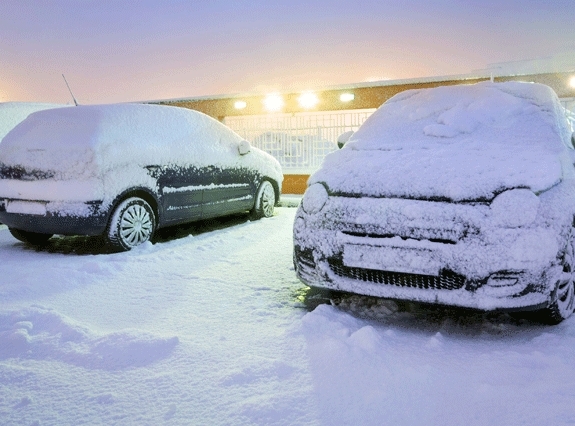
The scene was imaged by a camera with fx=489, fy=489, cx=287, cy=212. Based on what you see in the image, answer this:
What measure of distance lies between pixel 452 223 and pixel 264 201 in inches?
194

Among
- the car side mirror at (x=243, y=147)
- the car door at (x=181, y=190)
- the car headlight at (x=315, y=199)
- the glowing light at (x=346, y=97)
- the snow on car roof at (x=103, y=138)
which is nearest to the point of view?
the car headlight at (x=315, y=199)

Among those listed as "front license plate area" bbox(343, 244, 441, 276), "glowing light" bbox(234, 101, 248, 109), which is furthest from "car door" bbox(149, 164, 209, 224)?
"glowing light" bbox(234, 101, 248, 109)

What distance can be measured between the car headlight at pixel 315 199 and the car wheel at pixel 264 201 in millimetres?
4070

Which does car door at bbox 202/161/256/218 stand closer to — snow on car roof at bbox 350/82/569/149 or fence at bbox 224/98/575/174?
snow on car roof at bbox 350/82/569/149

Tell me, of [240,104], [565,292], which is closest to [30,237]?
[565,292]

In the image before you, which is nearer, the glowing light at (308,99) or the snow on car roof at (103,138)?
the snow on car roof at (103,138)

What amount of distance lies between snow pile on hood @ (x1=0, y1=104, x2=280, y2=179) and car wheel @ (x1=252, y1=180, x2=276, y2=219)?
1347 millimetres

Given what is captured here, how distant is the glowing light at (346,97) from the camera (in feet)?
43.7

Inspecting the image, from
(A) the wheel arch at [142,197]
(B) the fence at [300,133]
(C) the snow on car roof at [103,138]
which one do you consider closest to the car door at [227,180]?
(C) the snow on car roof at [103,138]

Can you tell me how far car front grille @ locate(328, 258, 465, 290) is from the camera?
2686mm

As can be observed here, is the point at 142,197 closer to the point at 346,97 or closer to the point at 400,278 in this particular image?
the point at 400,278

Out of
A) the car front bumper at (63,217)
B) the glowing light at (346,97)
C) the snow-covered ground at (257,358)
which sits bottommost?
the snow-covered ground at (257,358)

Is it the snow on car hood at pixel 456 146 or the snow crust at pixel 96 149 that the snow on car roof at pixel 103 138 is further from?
the snow on car hood at pixel 456 146

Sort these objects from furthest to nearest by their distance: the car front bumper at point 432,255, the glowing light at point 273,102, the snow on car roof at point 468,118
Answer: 1. the glowing light at point 273,102
2. the snow on car roof at point 468,118
3. the car front bumper at point 432,255
